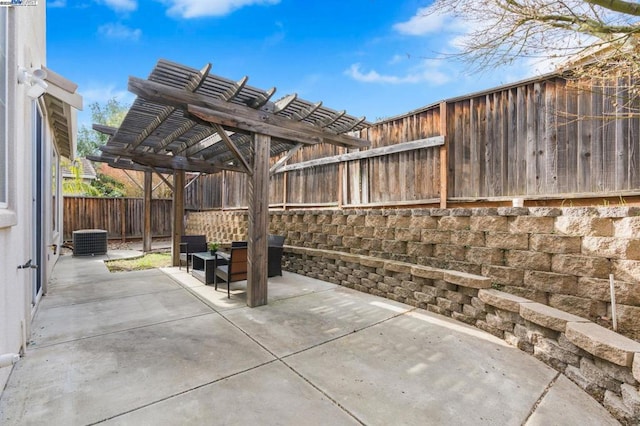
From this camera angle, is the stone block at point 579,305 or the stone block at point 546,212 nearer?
the stone block at point 579,305

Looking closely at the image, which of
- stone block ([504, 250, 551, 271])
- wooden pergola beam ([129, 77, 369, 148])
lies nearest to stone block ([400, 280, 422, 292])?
stone block ([504, 250, 551, 271])

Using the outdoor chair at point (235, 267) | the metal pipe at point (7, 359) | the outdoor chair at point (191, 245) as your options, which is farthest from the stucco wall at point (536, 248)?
the outdoor chair at point (191, 245)

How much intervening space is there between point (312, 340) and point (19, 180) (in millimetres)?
2875

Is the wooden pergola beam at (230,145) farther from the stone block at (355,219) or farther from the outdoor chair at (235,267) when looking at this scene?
the stone block at (355,219)

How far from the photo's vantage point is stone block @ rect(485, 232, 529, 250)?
2.92m

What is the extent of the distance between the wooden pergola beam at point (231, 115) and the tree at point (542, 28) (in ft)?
7.03

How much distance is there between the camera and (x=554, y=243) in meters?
2.69

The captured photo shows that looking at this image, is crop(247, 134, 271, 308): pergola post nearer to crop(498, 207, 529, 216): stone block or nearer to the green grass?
crop(498, 207, 529, 216): stone block

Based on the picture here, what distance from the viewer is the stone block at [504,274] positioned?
2.94m

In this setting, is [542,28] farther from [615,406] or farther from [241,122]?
[241,122]

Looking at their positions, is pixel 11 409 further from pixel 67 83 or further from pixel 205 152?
pixel 205 152

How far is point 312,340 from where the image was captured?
110 inches

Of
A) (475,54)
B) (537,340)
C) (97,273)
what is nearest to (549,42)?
(475,54)

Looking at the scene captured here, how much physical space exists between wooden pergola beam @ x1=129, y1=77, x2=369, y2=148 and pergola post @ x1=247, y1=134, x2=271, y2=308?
0.21 m
